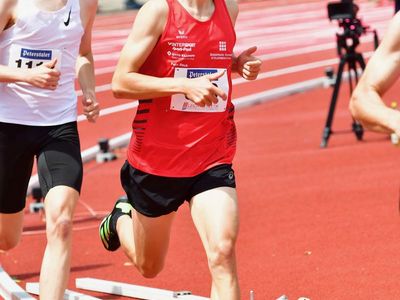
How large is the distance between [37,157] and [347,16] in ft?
21.7

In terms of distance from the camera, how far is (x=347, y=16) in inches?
514

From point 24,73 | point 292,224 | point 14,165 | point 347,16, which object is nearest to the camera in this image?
point 24,73

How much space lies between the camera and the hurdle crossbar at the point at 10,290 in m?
7.53

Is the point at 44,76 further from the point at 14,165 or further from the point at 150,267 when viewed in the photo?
the point at 150,267

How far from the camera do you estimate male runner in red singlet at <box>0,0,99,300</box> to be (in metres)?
6.80

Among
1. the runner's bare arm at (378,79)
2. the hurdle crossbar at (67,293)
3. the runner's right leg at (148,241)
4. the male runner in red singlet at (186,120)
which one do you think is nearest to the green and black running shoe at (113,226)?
the runner's right leg at (148,241)

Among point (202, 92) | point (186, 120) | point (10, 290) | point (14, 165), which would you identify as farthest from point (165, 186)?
point (10, 290)

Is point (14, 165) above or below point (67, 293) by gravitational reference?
above

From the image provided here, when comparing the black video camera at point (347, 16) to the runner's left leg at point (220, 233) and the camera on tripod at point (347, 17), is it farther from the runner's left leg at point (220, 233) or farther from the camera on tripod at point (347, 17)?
the runner's left leg at point (220, 233)

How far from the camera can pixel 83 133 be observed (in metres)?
16.4

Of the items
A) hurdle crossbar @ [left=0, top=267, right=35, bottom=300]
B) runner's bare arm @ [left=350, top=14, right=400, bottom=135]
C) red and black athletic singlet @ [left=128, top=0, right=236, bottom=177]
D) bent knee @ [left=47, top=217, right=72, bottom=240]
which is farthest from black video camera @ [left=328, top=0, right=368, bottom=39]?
runner's bare arm @ [left=350, top=14, right=400, bottom=135]

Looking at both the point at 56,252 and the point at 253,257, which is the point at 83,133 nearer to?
the point at 253,257

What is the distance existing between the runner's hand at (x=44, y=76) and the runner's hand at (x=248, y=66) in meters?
0.94

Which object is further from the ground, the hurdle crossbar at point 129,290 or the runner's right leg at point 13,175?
the runner's right leg at point 13,175
